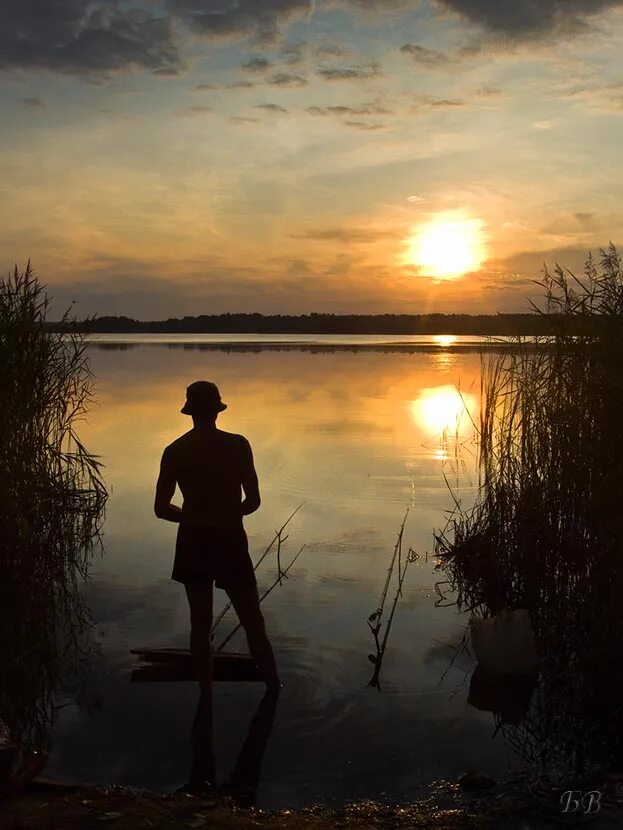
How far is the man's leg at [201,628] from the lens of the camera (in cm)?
538

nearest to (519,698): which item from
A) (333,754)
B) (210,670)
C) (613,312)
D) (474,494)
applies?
(333,754)

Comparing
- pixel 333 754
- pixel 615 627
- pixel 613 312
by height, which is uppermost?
pixel 613 312

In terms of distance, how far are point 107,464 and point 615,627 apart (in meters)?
11.9

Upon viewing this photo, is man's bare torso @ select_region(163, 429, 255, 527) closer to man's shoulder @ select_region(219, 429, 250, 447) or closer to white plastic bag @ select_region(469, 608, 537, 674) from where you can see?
man's shoulder @ select_region(219, 429, 250, 447)

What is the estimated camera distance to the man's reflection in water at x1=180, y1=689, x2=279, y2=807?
4539 mm

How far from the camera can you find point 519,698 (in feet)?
19.2

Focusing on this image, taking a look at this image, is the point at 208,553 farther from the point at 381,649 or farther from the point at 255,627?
the point at 381,649

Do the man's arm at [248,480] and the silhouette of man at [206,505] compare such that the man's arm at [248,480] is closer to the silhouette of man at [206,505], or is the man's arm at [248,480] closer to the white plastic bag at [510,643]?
the silhouette of man at [206,505]

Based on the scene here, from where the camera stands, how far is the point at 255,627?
5.65m

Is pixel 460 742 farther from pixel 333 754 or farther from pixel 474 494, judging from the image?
pixel 474 494

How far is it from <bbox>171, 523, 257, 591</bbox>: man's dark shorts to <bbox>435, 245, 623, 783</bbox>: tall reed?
2.10 meters

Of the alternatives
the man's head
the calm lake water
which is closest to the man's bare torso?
the man's head

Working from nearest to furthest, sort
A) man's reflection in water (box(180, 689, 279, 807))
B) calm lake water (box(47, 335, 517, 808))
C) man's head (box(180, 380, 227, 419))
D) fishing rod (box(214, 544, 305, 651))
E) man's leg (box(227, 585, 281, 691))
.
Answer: man's reflection in water (box(180, 689, 279, 807))
calm lake water (box(47, 335, 517, 808))
man's head (box(180, 380, 227, 419))
man's leg (box(227, 585, 281, 691))
fishing rod (box(214, 544, 305, 651))

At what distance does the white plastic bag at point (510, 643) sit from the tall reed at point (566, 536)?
18 cm
